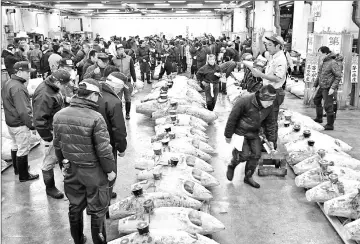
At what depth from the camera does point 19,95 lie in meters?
5.28

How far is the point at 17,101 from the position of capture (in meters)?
5.30

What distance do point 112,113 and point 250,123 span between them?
2171 millimetres

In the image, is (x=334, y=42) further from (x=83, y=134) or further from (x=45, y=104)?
(x=83, y=134)

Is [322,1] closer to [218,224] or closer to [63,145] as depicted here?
[218,224]

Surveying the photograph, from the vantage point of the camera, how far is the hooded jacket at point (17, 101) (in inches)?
208

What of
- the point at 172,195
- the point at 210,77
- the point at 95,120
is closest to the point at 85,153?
the point at 95,120

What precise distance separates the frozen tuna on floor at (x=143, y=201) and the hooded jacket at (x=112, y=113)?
28.2 inches

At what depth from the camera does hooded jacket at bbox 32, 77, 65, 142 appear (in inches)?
191

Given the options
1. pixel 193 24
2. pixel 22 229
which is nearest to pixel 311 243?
pixel 22 229

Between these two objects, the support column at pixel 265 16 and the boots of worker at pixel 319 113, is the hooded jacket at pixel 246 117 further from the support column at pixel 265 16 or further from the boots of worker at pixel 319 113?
the support column at pixel 265 16

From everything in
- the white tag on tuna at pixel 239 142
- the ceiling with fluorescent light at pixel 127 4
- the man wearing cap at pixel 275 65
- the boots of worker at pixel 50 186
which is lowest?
the boots of worker at pixel 50 186

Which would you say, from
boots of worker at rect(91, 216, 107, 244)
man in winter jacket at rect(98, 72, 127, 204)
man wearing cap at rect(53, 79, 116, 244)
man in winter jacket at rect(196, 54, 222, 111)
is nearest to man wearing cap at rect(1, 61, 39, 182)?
man in winter jacket at rect(98, 72, 127, 204)

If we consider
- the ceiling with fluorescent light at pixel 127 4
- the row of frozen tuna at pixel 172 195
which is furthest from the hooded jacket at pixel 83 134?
the ceiling with fluorescent light at pixel 127 4

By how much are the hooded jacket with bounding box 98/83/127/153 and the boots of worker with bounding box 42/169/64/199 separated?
1.65 meters
